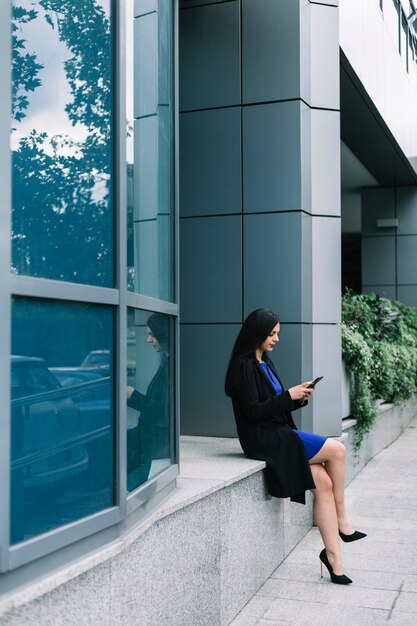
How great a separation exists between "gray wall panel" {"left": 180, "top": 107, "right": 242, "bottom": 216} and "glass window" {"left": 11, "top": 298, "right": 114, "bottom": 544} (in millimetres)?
4360

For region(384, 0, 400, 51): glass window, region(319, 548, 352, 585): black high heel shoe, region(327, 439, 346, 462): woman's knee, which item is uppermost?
region(384, 0, 400, 51): glass window

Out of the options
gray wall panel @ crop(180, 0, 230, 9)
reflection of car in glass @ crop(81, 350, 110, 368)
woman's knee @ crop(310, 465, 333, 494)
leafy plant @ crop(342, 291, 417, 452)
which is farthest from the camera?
leafy plant @ crop(342, 291, 417, 452)

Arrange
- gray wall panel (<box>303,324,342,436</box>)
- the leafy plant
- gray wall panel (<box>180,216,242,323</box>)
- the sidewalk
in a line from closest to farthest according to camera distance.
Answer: the sidewalk, gray wall panel (<box>303,324,342,436</box>), gray wall panel (<box>180,216,242,323</box>), the leafy plant

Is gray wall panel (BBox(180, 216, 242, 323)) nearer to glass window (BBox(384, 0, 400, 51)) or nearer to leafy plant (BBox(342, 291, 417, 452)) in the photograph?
leafy plant (BBox(342, 291, 417, 452))

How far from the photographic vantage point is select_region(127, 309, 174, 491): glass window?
3867 mm

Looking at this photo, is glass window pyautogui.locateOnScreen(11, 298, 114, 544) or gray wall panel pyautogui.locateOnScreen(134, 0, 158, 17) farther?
gray wall panel pyautogui.locateOnScreen(134, 0, 158, 17)

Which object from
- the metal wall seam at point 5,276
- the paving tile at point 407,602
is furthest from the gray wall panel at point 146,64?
the paving tile at point 407,602

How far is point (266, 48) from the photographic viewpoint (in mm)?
7551

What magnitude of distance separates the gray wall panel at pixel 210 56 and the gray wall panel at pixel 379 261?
10886 millimetres

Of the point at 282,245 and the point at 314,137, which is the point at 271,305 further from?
the point at 314,137

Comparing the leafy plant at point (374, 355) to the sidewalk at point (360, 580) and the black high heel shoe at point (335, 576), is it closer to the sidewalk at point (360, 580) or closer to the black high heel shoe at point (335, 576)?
the sidewalk at point (360, 580)

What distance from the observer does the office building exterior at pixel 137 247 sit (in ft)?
9.24

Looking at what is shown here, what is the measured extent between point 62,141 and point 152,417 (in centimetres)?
Answer: 173

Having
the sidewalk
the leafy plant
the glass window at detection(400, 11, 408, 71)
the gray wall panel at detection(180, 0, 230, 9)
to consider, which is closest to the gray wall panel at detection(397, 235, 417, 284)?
the glass window at detection(400, 11, 408, 71)
